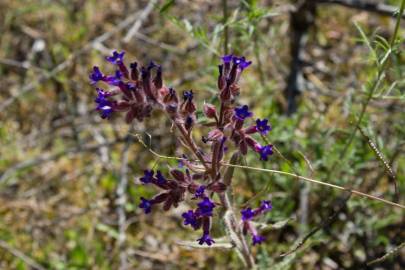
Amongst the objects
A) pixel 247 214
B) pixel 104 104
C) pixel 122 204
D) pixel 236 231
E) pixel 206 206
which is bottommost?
pixel 122 204

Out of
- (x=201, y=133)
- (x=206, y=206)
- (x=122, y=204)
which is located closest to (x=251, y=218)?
(x=206, y=206)

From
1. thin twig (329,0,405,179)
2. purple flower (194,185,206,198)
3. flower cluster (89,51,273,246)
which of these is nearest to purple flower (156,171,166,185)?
flower cluster (89,51,273,246)

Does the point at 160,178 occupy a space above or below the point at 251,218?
above

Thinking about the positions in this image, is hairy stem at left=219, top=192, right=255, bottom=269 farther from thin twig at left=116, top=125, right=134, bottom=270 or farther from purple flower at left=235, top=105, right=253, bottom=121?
thin twig at left=116, top=125, right=134, bottom=270

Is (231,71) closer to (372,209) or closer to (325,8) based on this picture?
(372,209)

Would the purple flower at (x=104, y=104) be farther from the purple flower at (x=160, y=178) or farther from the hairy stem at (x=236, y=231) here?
the hairy stem at (x=236, y=231)

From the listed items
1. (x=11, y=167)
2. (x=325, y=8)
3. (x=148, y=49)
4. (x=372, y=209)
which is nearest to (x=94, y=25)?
(x=148, y=49)

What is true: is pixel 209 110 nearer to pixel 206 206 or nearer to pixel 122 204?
pixel 206 206

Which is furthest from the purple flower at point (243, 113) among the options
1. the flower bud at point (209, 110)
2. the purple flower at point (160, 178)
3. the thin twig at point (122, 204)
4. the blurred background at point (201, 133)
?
the thin twig at point (122, 204)
